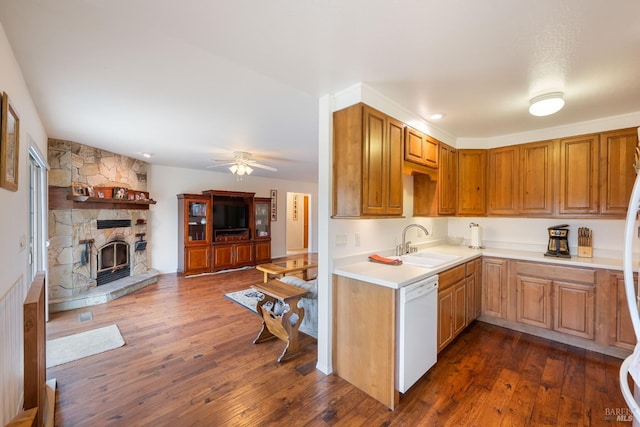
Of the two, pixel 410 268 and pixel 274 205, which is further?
pixel 274 205

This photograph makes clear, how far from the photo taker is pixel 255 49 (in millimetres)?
1690

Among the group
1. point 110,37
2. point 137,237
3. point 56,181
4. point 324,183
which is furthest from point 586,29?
point 137,237

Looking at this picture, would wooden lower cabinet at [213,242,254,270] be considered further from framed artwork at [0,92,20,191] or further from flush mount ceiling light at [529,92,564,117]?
flush mount ceiling light at [529,92,564,117]

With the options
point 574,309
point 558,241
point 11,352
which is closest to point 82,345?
point 11,352

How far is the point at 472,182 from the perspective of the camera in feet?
11.8

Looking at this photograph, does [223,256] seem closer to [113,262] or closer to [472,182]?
[113,262]

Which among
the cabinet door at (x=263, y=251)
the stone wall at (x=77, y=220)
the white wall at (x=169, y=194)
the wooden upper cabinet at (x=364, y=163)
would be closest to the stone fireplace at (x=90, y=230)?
the stone wall at (x=77, y=220)

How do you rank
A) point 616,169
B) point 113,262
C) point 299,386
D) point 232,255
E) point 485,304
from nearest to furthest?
point 299,386 → point 616,169 → point 485,304 → point 113,262 → point 232,255

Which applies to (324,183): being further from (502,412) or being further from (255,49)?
(502,412)

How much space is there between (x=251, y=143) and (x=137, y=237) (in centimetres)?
326

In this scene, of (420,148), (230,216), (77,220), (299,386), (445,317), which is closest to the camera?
(299,386)

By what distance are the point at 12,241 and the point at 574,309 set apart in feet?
15.8

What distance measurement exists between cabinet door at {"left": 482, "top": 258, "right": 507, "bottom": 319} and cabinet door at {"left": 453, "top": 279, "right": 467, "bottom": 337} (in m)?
0.57

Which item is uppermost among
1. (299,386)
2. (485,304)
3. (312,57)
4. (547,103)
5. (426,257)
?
(312,57)
